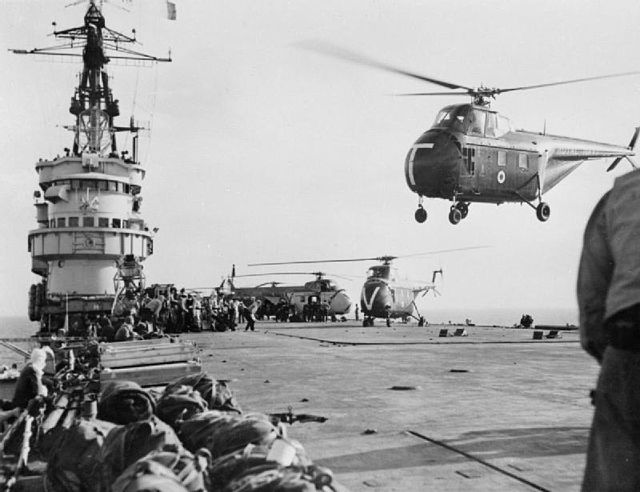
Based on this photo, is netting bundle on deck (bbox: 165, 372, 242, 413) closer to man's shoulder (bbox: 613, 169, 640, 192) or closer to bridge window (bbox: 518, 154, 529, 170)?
man's shoulder (bbox: 613, 169, 640, 192)

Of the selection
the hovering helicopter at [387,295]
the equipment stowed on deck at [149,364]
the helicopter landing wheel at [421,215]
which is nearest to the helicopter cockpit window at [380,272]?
the hovering helicopter at [387,295]

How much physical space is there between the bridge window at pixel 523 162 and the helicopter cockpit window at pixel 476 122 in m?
2.53

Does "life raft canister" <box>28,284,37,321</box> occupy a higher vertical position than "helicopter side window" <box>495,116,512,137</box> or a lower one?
lower

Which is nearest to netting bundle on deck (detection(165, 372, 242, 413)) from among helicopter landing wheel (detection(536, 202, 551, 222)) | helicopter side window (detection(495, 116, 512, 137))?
helicopter side window (detection(495, 116, 512, 137))

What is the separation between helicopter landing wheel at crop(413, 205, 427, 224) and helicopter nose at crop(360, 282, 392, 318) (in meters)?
13.9

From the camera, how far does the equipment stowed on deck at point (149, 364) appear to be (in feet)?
28.7

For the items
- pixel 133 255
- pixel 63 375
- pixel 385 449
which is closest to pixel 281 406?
pixel 385 449

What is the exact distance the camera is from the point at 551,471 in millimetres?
5027

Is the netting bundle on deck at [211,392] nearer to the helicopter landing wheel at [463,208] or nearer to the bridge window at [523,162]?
the helicopter landing wheel at [463,208]

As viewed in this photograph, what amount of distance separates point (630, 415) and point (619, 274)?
0.48 meters

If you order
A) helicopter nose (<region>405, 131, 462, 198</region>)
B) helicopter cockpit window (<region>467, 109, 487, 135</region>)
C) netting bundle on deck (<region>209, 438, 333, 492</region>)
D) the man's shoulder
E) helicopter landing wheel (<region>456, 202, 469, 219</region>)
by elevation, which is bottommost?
netting bundle on deck (<region>209, 438, 333, 492</region>)

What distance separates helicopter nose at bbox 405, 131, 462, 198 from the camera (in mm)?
23969

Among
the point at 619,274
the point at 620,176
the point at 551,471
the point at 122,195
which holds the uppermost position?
the point at 122,195

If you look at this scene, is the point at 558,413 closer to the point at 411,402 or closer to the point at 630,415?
the point at 411,402
